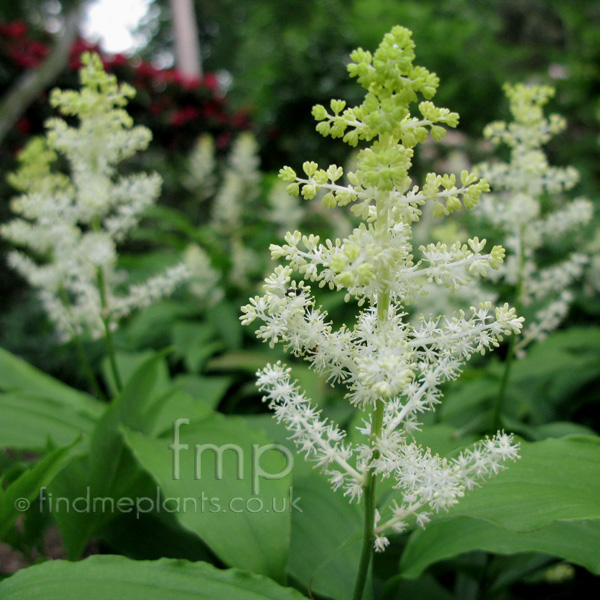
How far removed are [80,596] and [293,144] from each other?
27.2ft

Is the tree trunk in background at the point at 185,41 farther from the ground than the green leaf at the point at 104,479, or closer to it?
farther from the ground

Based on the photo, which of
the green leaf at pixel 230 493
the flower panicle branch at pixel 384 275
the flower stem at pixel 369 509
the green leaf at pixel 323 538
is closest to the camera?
the flower panicle branch at pixel 384 275

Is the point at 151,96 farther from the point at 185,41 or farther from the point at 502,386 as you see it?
the point at 502,386

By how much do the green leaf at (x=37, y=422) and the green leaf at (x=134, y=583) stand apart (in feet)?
2.34

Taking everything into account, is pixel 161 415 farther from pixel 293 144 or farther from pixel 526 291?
pixel 293 144

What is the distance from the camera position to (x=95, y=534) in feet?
6.51

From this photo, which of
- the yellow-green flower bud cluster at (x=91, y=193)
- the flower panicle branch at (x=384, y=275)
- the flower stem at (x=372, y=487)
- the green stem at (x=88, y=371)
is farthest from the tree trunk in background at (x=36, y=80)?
the flower stem at (x=372, y=487)

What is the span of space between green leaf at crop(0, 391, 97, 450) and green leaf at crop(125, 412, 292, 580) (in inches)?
19.8

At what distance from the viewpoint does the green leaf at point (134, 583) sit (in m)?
1.25

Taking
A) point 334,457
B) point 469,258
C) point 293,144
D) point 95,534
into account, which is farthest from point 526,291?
point 293,144

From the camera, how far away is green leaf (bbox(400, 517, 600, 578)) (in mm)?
1425

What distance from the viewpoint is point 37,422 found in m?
2.15

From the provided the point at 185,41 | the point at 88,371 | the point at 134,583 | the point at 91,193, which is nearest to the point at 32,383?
the point at 88,371

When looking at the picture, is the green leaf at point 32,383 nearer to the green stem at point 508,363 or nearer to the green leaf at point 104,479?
the green leaf at point 104,479
